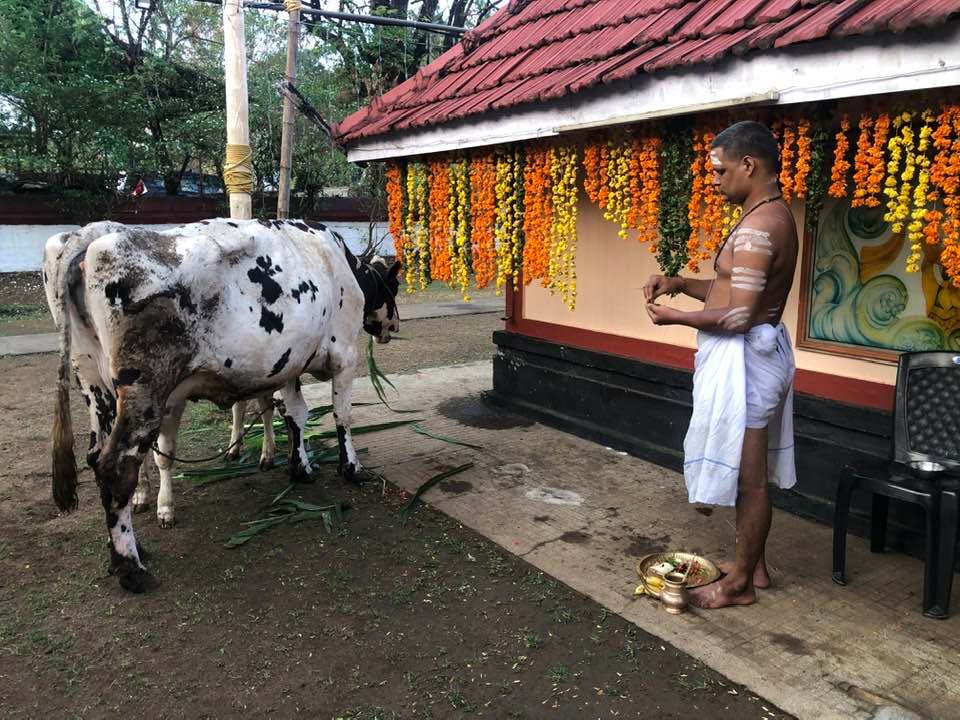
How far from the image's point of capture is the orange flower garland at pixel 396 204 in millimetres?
5766

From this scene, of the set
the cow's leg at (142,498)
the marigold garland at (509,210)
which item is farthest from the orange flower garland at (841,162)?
the cow's leg at (142,498)

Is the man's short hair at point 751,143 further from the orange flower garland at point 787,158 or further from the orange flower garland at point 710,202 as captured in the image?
the orange flower garland at point 710,202

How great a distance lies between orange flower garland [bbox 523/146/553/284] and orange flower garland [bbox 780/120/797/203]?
1569 mm

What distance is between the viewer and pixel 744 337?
3.04 meters

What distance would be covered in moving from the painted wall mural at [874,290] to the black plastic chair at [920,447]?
482 mm

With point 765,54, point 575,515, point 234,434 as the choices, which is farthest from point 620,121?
point 234,434

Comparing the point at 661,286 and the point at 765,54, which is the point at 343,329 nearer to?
the point at 661,286

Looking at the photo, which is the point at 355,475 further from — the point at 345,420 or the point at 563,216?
the point at 563,216

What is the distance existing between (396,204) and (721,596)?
3.86 meters

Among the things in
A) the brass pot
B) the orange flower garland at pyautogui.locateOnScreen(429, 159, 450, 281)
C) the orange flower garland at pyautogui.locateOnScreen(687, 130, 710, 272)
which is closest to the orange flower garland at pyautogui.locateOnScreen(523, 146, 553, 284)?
the orange flower garland at pyautogui.locateOnScreen(429, 159, 450, 281)

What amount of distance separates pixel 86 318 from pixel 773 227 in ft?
10.4

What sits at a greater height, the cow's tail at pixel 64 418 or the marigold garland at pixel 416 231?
the marigold garland at pixel 416 231

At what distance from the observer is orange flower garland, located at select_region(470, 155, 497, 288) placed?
196 inches

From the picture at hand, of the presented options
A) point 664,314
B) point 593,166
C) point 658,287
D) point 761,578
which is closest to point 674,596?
point 761,578
